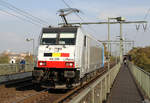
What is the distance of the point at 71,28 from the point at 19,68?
9.80m

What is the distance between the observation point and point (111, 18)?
23438mm

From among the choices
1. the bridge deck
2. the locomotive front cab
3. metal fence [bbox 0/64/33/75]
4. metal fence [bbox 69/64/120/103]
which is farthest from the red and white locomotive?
metal fence [bbox 0/64/33/75]

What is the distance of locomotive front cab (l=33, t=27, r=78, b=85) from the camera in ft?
35.3

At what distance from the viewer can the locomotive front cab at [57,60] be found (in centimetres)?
1075

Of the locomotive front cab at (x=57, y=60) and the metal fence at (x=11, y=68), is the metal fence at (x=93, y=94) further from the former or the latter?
the metal fence at (x=11, y=68)

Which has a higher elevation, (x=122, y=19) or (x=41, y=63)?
(x=122, y=19)

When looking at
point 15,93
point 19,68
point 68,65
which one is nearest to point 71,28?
point 68,65

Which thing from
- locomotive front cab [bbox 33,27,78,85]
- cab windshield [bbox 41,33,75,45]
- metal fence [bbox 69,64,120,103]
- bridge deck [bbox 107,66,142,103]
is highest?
cab windshield [bbox 41,33,75,45]

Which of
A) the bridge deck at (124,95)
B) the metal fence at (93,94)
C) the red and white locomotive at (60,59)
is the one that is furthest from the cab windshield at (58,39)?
the metal fence at (93,94)

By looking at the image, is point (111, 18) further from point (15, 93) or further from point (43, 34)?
point (15, 93)

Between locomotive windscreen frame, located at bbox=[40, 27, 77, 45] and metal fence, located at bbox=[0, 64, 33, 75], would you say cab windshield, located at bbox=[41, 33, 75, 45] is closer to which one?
Result: locomotive windscreen frame, located at bbox=[40, 27, 77, 45]

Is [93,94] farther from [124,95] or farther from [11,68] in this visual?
[11,68]

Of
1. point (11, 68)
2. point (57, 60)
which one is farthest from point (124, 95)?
point (11, 68)

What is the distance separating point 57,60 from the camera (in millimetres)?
10922
